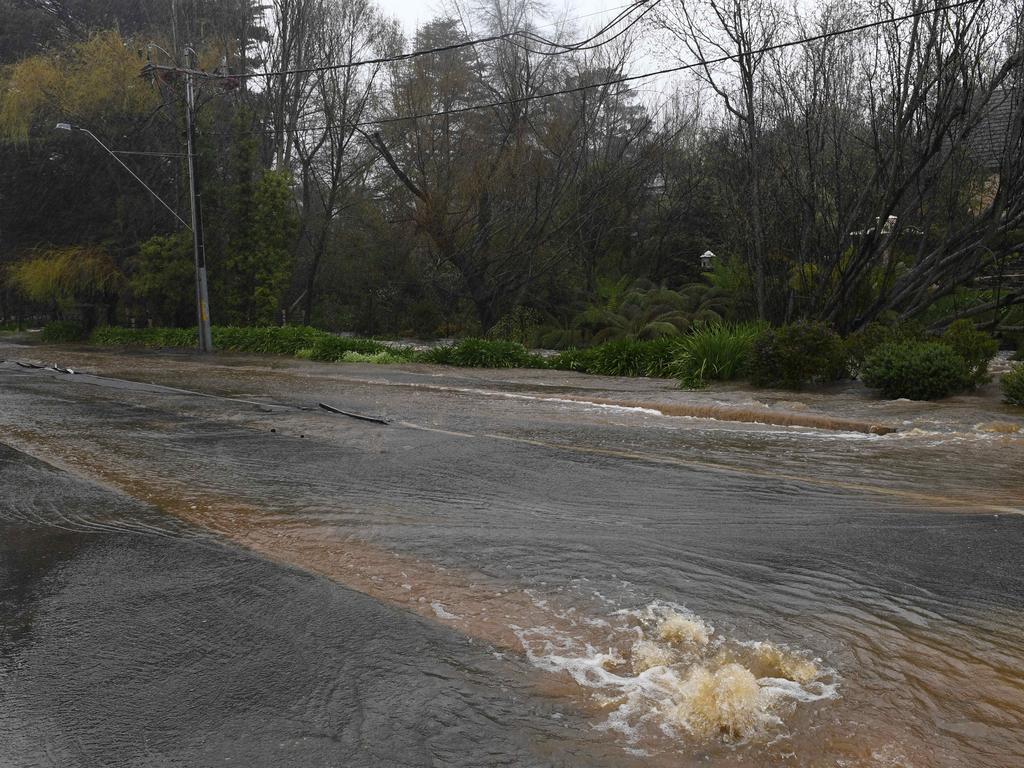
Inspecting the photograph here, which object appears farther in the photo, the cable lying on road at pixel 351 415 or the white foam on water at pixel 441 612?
the cable lying on road at pixel 351 415

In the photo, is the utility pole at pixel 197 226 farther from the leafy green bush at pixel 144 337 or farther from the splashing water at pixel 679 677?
the splashing water at pixel 679 677

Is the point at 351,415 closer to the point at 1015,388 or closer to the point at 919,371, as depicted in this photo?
→ the point at 919,371

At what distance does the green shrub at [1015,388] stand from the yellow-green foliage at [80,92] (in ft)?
101

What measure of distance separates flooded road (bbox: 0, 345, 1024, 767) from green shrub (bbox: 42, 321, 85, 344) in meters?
32.2

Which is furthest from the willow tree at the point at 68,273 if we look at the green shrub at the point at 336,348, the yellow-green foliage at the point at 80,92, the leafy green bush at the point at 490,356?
the leafy green bush at the point at 490,356

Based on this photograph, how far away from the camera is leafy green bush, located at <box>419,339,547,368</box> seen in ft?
69.9

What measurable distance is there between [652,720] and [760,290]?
16.6 meters

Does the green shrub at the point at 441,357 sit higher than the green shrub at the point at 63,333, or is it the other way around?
the green shrub at the point at 441,357

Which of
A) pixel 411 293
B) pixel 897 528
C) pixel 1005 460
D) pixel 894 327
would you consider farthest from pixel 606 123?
pixel 897 528

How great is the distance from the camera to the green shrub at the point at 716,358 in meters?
16.1

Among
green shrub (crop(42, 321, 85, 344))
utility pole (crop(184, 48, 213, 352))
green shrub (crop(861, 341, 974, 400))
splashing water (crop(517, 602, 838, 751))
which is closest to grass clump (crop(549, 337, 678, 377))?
green shrub (crop(861, 341, 974, 400))

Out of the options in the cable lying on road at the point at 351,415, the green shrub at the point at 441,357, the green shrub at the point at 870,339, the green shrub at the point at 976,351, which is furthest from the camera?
the green shrub at the point at 441,357

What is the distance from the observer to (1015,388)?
37.9 feet

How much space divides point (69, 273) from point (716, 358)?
84.4ft
